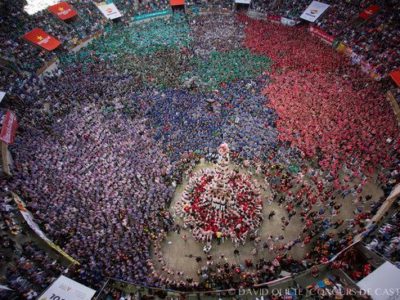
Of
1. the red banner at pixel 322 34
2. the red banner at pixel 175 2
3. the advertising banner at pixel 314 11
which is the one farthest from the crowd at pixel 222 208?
the red banner at pixel 175 2

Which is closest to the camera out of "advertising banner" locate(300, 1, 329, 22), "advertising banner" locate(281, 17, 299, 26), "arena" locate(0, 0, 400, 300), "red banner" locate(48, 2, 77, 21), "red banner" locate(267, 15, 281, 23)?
"arena" locate(0, 0, 400, 300)

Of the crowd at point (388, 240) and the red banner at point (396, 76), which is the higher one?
the red banner at point (396, 76)

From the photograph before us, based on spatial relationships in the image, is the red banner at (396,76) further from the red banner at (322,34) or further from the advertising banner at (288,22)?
the advertising banner at (288,22)

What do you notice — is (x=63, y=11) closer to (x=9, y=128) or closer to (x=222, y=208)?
(x=9, y=128)

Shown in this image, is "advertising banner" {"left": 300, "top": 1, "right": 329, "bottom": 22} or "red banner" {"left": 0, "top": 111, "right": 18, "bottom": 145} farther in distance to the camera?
"advertising banner" {"left": 300, "top": 1, "right": 329, "bottom": 22}

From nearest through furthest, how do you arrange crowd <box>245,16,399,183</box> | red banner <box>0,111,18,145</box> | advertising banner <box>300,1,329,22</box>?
1. red banner <box>0,111,18,145</box>
2. crowd <box>245,16,399,183</box>
3. advertising banner <box>300,1,329,22</box>

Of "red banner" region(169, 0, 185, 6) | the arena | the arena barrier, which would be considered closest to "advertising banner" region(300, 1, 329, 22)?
the arena

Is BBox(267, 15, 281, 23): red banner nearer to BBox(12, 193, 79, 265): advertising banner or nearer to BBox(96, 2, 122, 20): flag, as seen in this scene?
BBox(96, 2, 122, 20): flag
